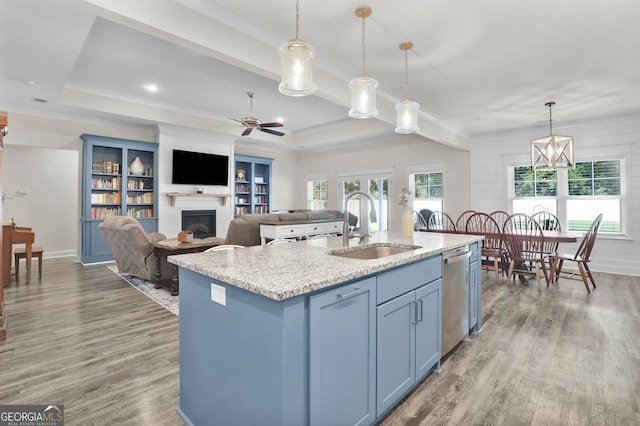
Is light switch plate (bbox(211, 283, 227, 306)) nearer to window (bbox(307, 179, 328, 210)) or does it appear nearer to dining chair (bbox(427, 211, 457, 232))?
dining chair (bbox(427, 211, 457, 232))

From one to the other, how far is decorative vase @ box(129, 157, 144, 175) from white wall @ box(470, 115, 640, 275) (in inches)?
274

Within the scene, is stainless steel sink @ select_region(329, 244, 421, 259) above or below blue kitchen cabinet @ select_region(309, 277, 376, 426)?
above

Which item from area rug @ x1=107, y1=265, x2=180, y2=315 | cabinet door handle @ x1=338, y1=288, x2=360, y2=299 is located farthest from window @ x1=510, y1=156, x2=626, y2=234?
area rug @ x1=107, y1=265, x2=180, y2=315

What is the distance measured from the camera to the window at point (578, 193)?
545cm

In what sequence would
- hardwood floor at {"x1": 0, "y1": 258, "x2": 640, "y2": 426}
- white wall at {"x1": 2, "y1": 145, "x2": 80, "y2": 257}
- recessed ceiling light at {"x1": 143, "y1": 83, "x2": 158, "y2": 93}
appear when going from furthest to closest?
white wall at {"x1": 2, "y1": 145, "x2": 80, "y2": 257}
recessed ceiling light at {"x1": 143, "y1": 83, "x2": 158, "y2": 93}
hardwood floor at {"x1": 0, "y1": 258, "x2": 640, "y2": 426}

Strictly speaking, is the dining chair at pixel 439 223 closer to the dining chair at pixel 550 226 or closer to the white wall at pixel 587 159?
the white wall at pixel 587 159

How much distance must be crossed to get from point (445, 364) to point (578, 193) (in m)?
5.31

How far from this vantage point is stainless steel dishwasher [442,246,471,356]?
2.26 m

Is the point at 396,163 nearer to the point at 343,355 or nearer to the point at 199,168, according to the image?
the point at 199,168

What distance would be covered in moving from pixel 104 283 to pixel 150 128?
354 centimetres

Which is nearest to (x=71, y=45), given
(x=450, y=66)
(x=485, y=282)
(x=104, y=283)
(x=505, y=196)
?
(x=104, y=283)

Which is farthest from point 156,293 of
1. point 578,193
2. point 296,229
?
point 578,193

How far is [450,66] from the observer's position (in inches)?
144

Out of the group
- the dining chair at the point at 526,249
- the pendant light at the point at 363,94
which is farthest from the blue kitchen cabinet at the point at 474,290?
the dining chair at the point at 526,249
